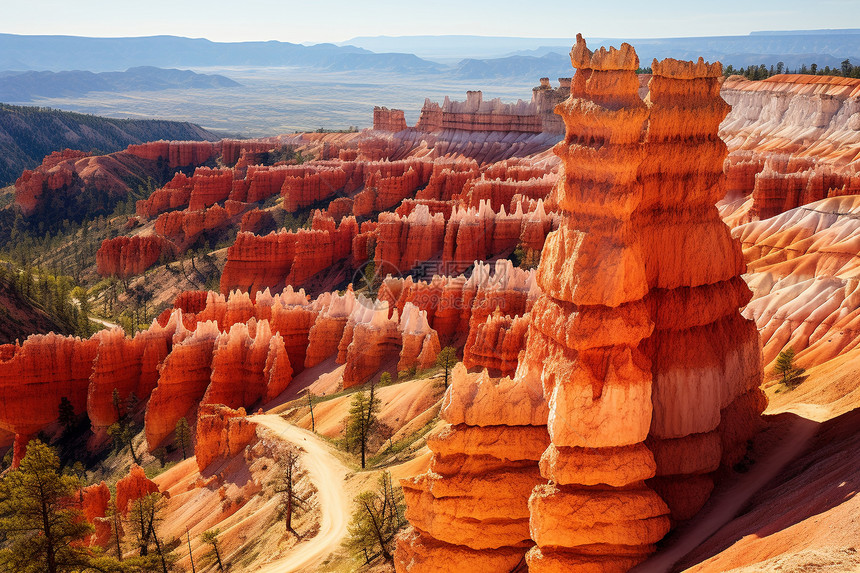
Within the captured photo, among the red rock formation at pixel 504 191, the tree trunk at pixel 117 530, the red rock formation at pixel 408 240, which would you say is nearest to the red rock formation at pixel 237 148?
the red rock formation at pixel 504 191

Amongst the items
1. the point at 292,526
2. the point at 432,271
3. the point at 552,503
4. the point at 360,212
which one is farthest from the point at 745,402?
the point at 360,212

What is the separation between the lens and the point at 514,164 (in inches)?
4063

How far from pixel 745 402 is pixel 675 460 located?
285 centimetres

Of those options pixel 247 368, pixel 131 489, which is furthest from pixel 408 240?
pixel 131 489

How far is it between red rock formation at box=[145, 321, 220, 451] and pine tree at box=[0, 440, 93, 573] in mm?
20308

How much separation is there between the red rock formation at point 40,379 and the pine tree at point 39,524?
25991mm

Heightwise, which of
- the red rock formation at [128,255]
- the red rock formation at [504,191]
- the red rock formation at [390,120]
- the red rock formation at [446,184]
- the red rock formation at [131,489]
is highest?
the red rock formation at [390,120]

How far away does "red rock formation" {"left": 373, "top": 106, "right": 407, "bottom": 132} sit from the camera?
149 metres

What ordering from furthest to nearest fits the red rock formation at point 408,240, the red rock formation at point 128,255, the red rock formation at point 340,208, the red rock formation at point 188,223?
1. the red rock formation at point 188,223
2. the red rock formation at point 128,255
3. the red rock formation at point 340,208
4. the red rock formation at point 408,240

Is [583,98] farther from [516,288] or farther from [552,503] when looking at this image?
[516,288]

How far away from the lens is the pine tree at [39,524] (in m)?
26.3

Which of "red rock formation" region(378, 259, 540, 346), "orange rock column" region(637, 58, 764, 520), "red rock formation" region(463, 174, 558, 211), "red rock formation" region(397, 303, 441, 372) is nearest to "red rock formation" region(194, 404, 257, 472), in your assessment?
"red rock formation" region(397, 303, 441, 372)

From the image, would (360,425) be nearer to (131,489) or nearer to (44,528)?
(44,528)

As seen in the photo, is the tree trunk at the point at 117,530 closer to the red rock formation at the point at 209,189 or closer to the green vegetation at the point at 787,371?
the green vegetation at the point at 787,371
